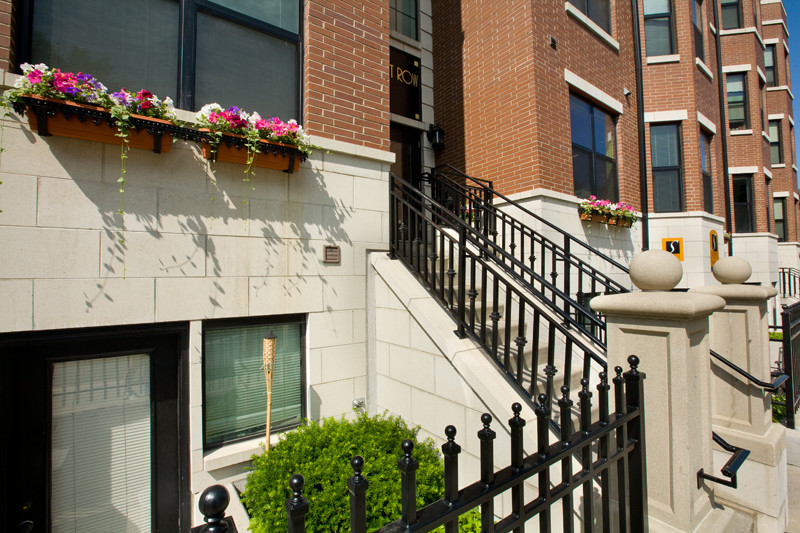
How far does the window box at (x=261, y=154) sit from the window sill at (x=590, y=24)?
22.5 feet

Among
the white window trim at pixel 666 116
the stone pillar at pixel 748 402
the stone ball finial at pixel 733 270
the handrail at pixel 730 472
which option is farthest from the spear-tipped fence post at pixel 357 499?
the white window trim at pixel 666 116

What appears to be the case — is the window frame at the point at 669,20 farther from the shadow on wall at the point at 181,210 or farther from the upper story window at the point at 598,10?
the shadow on wall at the point at 181,210

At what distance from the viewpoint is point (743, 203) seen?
562 inches

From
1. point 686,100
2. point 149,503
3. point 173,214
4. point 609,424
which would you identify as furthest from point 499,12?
point 149,503

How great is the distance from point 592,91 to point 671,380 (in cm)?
742

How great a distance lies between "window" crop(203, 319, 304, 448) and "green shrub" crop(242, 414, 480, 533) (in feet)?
1.36

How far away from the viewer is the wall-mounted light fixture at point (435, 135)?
834 cm

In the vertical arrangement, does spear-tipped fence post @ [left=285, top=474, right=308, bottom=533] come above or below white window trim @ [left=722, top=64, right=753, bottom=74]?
below

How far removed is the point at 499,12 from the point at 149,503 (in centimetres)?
909

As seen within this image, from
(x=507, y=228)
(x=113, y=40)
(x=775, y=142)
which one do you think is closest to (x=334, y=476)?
(x=113, y=40)

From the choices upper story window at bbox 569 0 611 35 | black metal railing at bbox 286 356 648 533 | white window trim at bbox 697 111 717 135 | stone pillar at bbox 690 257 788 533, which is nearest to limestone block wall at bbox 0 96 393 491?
black metal railing at bbox 286 356 648 533

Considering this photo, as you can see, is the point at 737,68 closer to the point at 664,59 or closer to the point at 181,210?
the point at 664,59

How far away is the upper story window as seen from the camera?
26.7ft

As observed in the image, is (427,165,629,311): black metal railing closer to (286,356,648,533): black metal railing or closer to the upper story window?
(286,356,648,533): black metal railing
